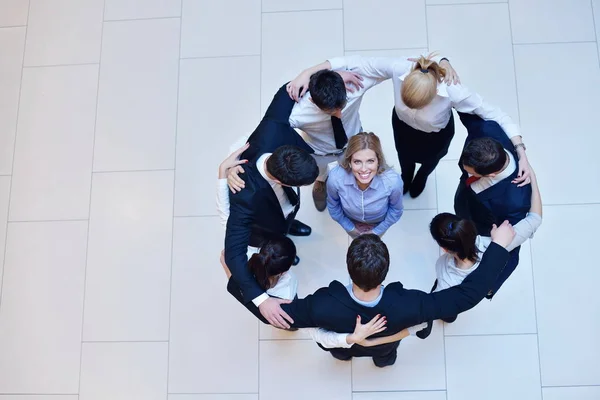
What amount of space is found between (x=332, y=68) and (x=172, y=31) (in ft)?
4.94

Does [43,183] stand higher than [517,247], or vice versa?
[43,183]

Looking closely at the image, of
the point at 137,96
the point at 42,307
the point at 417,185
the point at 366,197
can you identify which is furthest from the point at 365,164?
the point at 42,307

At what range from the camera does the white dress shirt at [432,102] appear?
2.09 metres

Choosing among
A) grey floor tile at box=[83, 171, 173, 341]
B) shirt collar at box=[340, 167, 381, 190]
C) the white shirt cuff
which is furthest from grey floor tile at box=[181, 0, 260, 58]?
the white shirt cuff

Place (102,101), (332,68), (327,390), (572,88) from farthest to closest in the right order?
(102,101) → (572,88) → (327,390) → (332,68)

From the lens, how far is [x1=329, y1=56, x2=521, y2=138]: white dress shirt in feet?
6.84

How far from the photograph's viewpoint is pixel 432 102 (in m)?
2.10

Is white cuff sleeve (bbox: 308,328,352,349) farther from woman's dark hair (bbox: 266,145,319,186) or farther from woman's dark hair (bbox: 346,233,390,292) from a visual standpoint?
woman's dark hair (bbox: 266,145,319,186)

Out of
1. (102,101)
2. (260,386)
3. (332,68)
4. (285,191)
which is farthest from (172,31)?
(260,386)

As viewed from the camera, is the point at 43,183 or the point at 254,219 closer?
the point at 254,219

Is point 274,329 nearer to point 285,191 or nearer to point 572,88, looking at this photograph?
point 285,191

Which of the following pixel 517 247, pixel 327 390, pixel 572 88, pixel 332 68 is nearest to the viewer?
pixel 517 247

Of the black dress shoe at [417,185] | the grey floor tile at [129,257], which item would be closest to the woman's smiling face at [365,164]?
the black dress shoe at [417,185]

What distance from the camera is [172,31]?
10.9 feet
